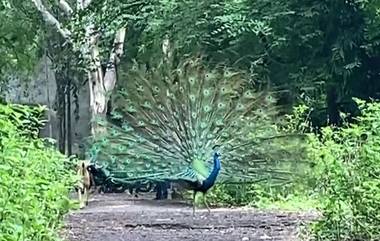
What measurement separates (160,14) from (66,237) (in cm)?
876

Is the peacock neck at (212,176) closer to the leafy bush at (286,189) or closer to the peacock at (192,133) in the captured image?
the peacock at (192,133)

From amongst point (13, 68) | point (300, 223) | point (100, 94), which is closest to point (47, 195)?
point (300, 223)

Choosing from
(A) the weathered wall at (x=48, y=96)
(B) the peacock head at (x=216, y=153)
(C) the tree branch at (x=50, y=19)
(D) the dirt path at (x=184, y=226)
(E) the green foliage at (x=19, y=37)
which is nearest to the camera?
(D) the dirt path at (x=184, y=226)

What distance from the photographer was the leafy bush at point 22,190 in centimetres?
390

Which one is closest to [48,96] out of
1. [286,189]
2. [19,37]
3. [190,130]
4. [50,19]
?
[19,37]

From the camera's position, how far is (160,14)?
52.0 ft

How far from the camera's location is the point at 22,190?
4402mm

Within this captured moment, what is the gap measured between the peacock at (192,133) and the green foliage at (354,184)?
17.0ft

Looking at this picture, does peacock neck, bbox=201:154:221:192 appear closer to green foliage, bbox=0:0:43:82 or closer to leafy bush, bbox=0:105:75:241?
leafy bush, bbox=0:105:75:241

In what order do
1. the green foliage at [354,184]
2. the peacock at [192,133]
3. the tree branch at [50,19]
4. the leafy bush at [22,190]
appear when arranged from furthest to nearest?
the tree branch at [50,19] < the peacock at [192,133] < the green foliage at [354,184] < the leafy bush at [22,190]

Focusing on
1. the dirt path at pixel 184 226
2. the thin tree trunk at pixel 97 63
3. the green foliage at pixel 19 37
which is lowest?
the dirt path at pixel 184 226

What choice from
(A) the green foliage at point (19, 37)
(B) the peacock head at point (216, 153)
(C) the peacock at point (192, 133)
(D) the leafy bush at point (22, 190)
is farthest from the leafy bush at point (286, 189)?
(A) the green foliage at point (19, 37)

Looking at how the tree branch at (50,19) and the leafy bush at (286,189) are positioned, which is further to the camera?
the tree branch at (50,19)

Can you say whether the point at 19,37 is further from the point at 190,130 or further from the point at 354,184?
the point at 354,184
